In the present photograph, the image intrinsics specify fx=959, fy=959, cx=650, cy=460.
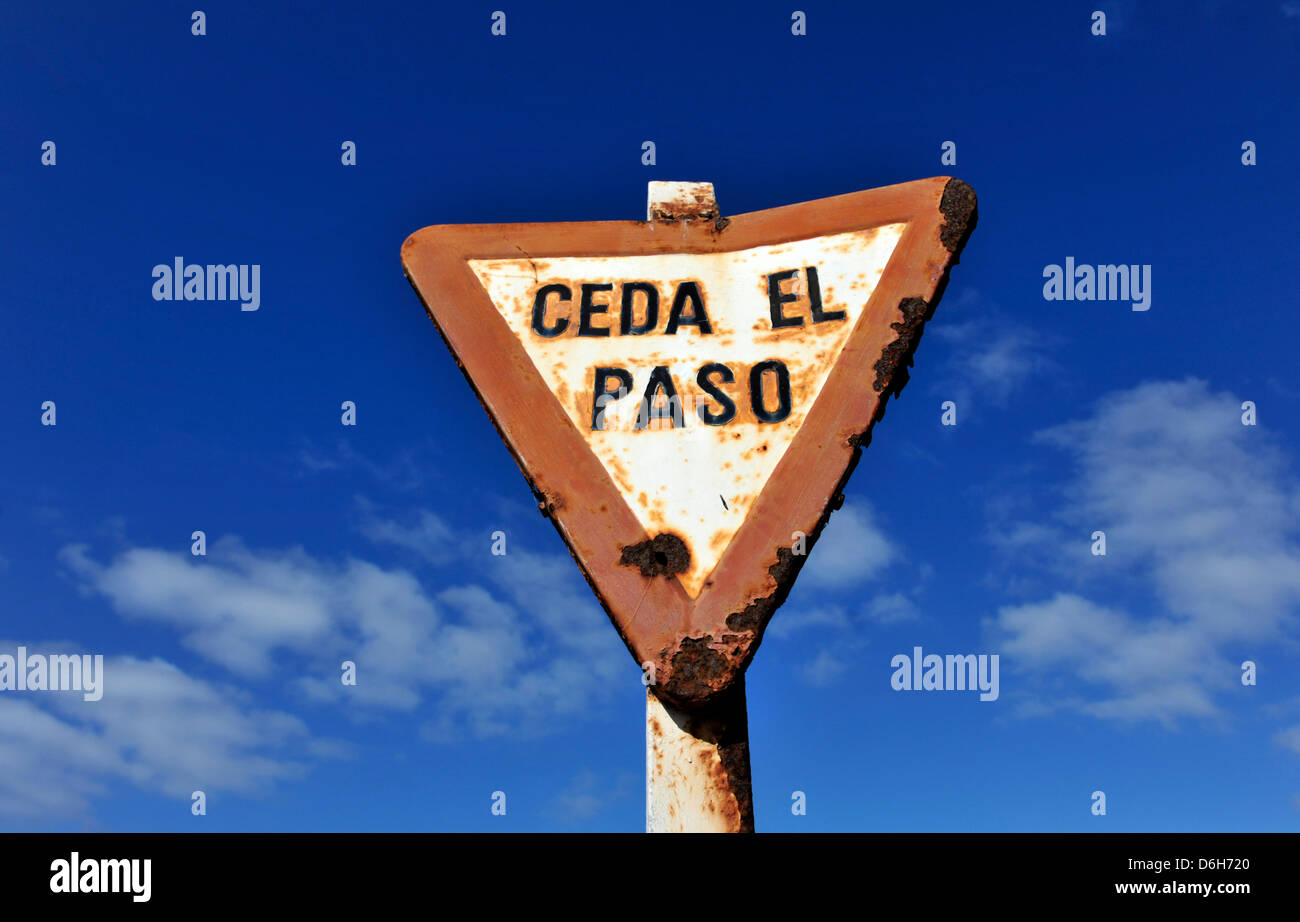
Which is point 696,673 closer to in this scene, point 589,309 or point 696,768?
point 696,768

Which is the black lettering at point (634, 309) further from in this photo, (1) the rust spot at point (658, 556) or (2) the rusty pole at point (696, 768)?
(2) the rusty pole at point (696, 768)

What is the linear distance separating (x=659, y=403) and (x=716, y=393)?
0.32 ft

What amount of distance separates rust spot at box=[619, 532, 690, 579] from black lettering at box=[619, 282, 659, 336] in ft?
1.33

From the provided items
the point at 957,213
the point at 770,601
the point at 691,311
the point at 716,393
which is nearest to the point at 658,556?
the point at 770,601

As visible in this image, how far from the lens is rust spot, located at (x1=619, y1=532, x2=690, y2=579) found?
4.86ft

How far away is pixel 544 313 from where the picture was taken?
5.71ft

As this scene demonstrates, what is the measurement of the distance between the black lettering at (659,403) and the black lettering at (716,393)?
4cm

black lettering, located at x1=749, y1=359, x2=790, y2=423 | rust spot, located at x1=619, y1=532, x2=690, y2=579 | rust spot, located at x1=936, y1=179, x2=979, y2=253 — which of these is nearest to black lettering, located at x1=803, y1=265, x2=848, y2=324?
black lettering, located at x1=749, y1=359, x2=790, y2=423

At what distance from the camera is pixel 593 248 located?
1.82 meters

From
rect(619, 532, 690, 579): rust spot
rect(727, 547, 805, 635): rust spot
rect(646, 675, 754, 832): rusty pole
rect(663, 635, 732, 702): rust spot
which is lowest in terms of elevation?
rect(646, 675, 754, 832): rusty pole

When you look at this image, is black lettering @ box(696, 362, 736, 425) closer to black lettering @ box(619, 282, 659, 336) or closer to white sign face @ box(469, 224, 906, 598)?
white sign face @ box(469, 224, 906, 598)

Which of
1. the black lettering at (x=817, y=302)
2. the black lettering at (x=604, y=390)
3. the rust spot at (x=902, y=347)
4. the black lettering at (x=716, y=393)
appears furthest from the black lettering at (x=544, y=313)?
the rust spot at (x=902, y=347)
